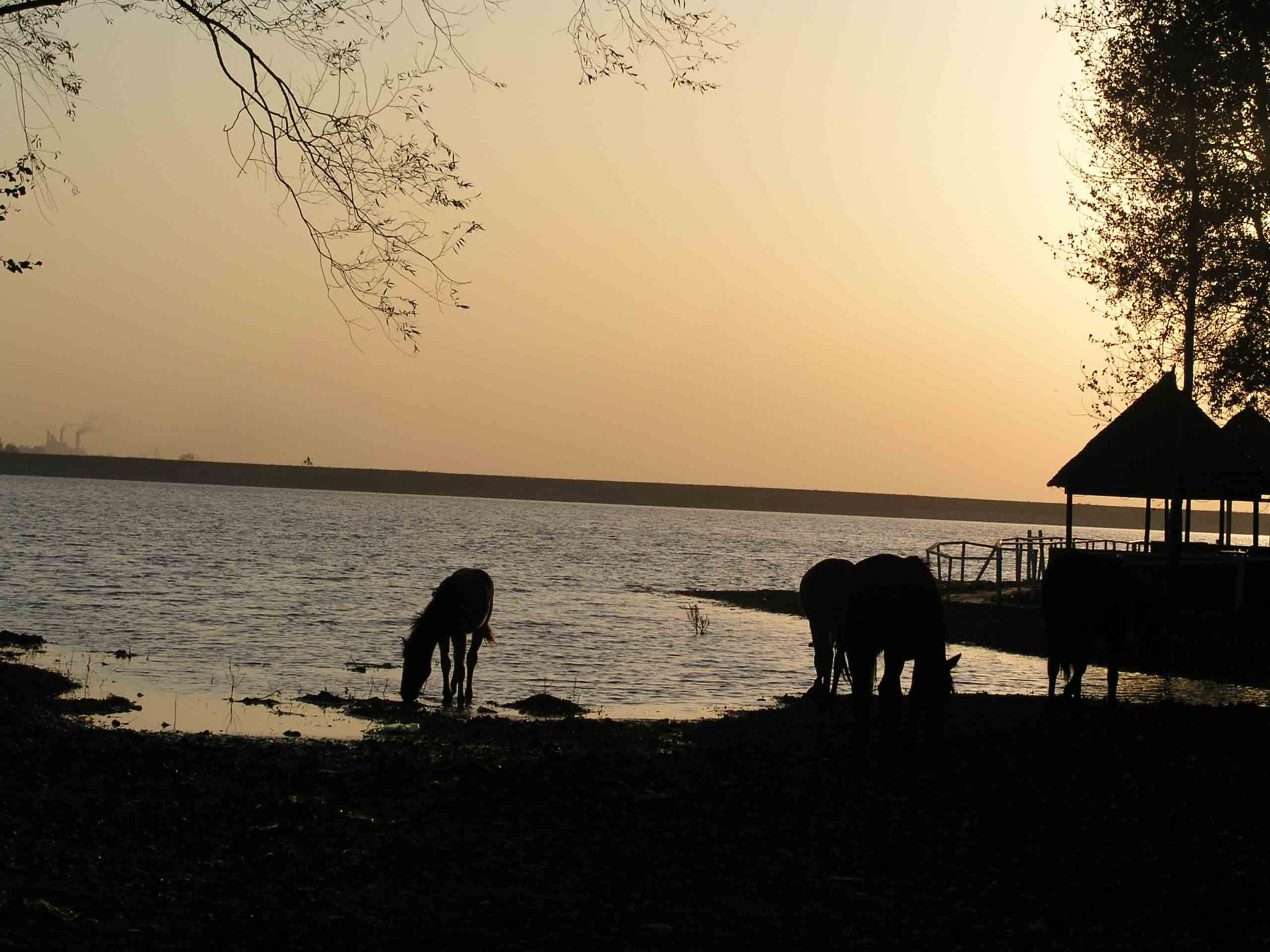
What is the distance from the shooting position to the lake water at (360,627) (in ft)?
61.8

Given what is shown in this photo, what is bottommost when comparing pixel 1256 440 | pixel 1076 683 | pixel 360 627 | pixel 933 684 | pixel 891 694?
pixel 360 627

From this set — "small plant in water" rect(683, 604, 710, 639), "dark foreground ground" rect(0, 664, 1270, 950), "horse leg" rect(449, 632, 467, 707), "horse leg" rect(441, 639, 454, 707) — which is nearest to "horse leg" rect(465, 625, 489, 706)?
"horse leg" rect(449, 632, 467, 707)

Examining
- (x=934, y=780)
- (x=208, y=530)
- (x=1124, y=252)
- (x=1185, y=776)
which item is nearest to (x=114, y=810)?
(x=934, y=780)

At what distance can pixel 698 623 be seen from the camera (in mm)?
31766

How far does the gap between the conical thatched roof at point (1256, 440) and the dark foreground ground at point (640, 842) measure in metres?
19.2

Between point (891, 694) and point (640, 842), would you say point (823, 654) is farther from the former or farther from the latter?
point (640, 842)

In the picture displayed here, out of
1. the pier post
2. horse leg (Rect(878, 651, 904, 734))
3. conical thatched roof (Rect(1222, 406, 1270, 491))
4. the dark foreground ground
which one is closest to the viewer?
the dark foreground ground

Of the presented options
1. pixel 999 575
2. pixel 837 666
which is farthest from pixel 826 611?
pixel 999 575

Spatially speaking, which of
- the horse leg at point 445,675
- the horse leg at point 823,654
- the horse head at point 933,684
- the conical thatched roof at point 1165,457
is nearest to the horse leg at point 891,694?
the horse head at point 933,684

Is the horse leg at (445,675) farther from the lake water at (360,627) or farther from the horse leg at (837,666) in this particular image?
the horse leg at (837,666)

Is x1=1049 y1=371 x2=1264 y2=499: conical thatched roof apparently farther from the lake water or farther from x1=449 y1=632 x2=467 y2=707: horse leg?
x1=449 y1=632 x2=467 y2=707: horse leg

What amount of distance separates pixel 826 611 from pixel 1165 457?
49.9 ft

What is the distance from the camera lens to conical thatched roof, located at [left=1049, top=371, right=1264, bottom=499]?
91.1ft

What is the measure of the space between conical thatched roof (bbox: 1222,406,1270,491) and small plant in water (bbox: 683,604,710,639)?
1348 centimetres
